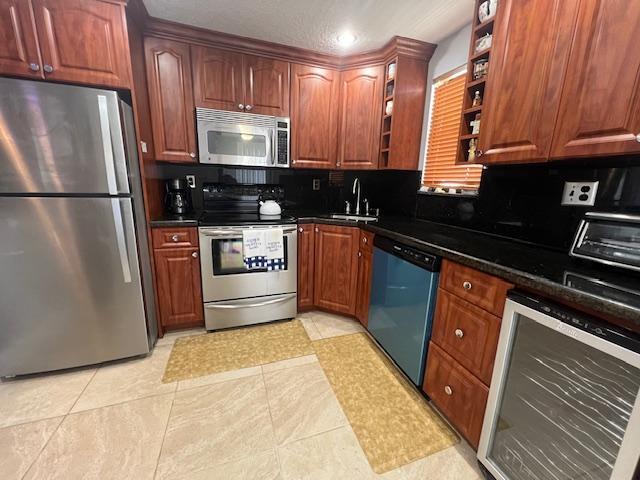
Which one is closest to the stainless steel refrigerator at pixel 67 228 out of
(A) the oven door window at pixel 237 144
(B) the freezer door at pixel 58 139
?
(B) the freezer door at pixel 58 139

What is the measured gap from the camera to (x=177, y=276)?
199 centimetres

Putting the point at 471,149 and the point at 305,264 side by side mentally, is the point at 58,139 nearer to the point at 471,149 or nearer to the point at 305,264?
the point at 305,264

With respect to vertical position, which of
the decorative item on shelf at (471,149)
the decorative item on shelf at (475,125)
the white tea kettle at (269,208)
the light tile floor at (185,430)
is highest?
the decorative item on shelf at (475,125)

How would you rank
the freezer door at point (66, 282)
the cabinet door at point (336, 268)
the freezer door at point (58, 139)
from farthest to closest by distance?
the cabinet door at point (336, 268) < the freezer door at point (66, 282) < the freezer door at point (58, 139)

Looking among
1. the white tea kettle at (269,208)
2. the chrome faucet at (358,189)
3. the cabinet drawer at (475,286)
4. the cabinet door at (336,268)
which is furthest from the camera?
the chrome faucet at (358,189)

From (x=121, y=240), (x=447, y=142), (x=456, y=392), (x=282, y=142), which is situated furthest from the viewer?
(x=282, y=142)

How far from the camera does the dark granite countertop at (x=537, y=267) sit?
753 mm

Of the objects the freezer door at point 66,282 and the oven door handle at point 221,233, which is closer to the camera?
the freezer door at point 66,282

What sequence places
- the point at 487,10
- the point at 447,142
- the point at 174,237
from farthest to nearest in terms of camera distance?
the point at 447,142 < the point at 174,237 < the point at 487,10

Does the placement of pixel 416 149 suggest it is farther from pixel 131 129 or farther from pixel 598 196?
pixel 131 129

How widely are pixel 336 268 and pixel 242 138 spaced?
135 centimetres

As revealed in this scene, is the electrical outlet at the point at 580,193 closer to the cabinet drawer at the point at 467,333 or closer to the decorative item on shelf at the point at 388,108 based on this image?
the cabinet drawer at the point at 467,333

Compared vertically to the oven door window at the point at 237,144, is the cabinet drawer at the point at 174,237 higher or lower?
lower

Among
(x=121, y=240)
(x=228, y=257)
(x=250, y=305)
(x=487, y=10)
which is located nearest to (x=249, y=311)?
(x=250, y=305)
